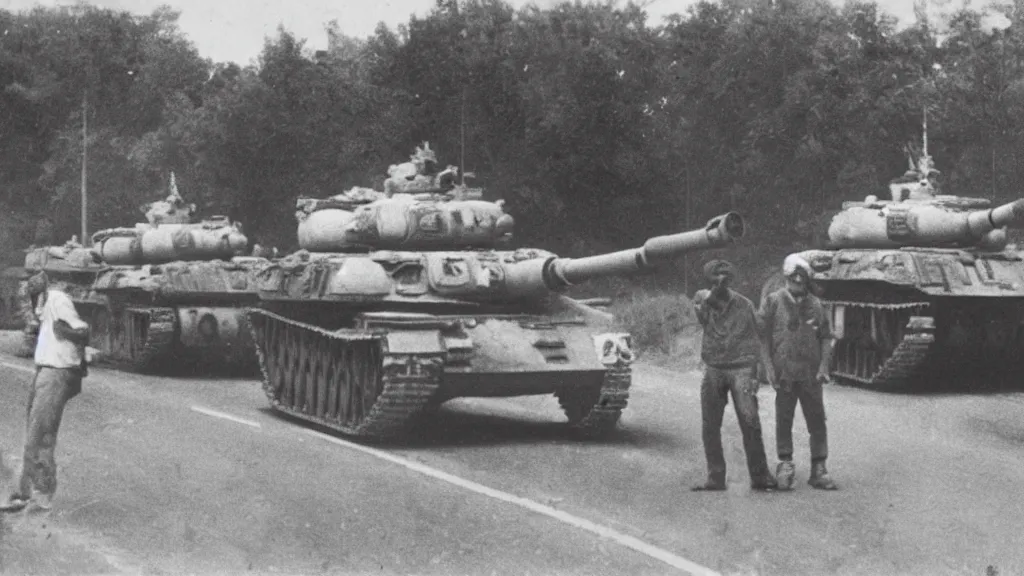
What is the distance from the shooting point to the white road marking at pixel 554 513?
8.93m

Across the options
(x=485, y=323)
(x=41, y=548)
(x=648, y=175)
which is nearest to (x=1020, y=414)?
(x=485, y=323)

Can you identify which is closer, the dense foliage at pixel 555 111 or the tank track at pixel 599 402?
the tank track at pixel 599 402

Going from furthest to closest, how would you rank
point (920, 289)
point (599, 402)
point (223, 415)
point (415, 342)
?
point (920, 289)
point (223, 415)
point (599, 402)
point (415, 342)

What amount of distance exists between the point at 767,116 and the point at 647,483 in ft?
58.5

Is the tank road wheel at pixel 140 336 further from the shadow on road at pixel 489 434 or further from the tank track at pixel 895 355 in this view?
the tank track at pixel 895 355

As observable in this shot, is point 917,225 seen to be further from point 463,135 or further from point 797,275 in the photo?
point 463,135

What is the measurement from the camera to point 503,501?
1099 centimetres

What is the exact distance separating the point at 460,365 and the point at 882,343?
333 inches

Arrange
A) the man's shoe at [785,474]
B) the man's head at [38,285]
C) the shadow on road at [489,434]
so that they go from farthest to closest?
the shadow on road at [489,434]
the man's shoe at [785,474]
the man's head at [38,285]

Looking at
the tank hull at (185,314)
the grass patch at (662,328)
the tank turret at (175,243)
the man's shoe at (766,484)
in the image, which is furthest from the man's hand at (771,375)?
the tank turret at (175,243)

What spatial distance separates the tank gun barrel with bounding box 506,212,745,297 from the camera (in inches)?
442

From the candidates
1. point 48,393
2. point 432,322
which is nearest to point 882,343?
point 432,322

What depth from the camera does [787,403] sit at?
11.8 metres

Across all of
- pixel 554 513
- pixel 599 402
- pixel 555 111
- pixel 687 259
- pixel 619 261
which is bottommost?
pixel 554 513
